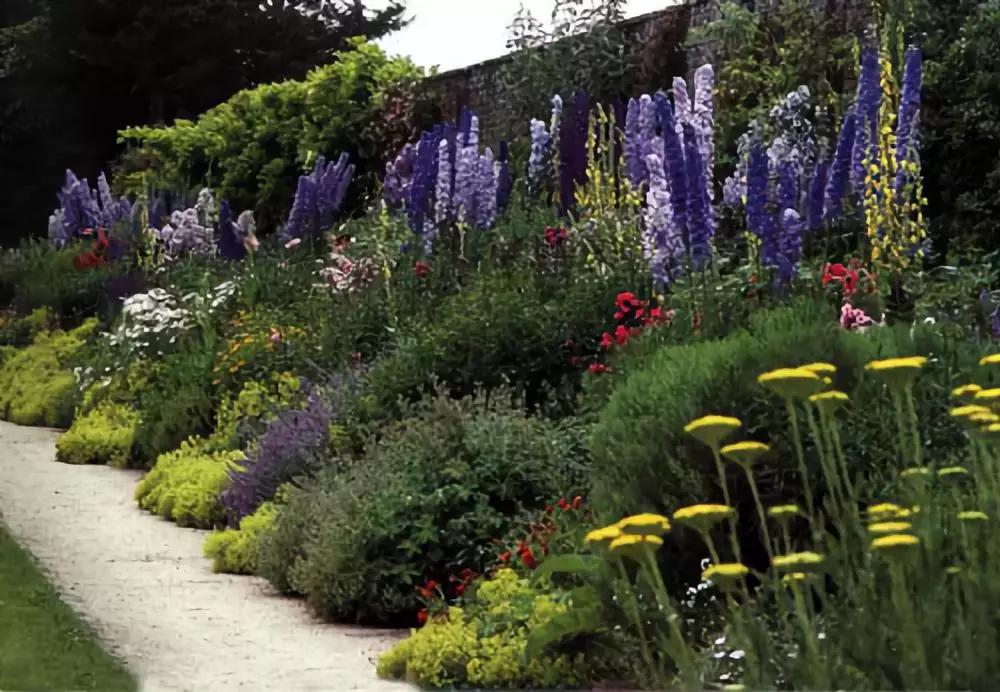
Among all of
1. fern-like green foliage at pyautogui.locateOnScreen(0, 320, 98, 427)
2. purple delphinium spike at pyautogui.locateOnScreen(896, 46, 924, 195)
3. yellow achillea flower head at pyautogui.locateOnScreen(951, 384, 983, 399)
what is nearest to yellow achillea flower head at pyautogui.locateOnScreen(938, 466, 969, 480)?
Result: yellow achillea flower head at pyautogui.locateOnScreen(951, 384, 983, 399)

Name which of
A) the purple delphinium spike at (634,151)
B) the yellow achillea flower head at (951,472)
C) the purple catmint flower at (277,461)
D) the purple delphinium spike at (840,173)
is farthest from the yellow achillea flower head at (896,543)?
the purple delphinium spike at (634,151)

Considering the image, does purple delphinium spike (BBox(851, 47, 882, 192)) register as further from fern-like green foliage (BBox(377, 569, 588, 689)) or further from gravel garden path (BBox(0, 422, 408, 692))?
gravel garden path (BBox(0, 422, 408, 692))

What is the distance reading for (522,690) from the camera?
14.8ft

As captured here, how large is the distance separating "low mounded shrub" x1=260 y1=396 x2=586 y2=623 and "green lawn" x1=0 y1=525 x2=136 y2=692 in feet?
3.18

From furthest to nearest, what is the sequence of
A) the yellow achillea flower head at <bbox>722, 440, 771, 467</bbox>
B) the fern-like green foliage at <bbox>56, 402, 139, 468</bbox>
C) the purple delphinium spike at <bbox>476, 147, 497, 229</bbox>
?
1. the fern-like green foliage at <bbox>56, 402, 139, 468</bbox>
2. the purple delphinium spike at <bbox>476, 147, 497, 229</bbox>
3. the yellow achillea flower head at <bbox>722, 440, 771, 467</bbox>

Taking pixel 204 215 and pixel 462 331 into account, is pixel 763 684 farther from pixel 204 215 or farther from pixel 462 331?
pixel 204 215

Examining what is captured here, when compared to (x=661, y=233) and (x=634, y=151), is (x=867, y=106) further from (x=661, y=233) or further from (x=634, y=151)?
(x=634, y=151)

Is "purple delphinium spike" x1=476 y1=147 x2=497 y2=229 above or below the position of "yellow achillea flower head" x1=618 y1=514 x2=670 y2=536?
above

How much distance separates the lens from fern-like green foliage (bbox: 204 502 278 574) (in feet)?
21.7

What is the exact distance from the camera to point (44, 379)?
531 inches

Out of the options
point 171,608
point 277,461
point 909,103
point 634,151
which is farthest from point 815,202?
point 171,608

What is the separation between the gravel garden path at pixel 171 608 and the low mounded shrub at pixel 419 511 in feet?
0.56

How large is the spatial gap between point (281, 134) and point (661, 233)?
10765 mm

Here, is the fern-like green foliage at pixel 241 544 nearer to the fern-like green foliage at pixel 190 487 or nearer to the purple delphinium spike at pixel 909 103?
the fern-like green foliage at pixel 190 487
